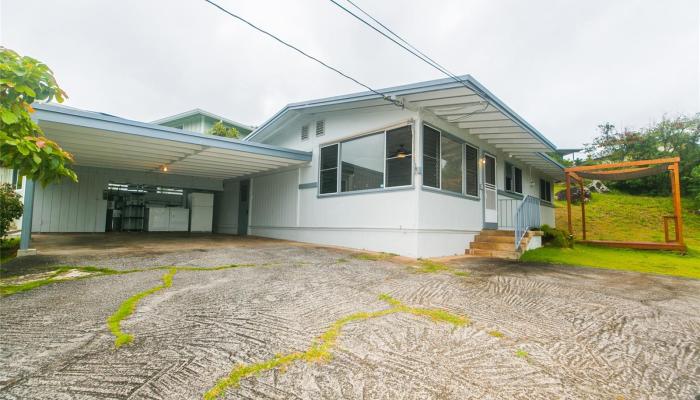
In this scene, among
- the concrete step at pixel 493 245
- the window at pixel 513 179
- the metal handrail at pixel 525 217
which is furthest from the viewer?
the window at pixel 513 179

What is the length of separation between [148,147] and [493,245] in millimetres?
9064

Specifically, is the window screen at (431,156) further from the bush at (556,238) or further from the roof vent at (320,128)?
the bush at (556,238)

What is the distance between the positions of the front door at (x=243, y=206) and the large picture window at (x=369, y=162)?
196 inches

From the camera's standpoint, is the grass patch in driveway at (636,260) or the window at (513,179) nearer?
the grass patch in driveway at (636,260)

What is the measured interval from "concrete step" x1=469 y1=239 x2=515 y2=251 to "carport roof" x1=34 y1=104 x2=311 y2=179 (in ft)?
17.8

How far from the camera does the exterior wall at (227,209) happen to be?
13031 millimetres

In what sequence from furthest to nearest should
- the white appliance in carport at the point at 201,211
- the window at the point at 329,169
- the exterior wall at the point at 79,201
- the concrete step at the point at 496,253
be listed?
the white appliance in carport at the point at 201,211, the exterior wall at the point at 79,201, the window at the point at 329,169, the concrete step at the point at 496,253

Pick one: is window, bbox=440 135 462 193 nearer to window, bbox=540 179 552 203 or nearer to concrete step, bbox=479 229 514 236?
concrete step, bbox=479 229 514 236

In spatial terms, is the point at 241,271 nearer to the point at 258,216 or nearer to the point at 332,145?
the point at 332,145

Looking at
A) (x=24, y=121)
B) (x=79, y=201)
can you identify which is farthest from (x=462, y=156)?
(x=79, y=201)

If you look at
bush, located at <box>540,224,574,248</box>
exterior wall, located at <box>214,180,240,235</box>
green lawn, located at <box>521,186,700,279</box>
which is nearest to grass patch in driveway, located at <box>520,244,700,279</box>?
green lawn, located at <box>521,186,700,279</box>

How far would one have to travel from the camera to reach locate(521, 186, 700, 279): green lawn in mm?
6250

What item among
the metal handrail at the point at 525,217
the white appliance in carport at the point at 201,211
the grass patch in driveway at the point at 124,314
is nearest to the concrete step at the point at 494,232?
the metal handrail at the point at 525,217

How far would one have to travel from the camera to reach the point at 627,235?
35.1ft
